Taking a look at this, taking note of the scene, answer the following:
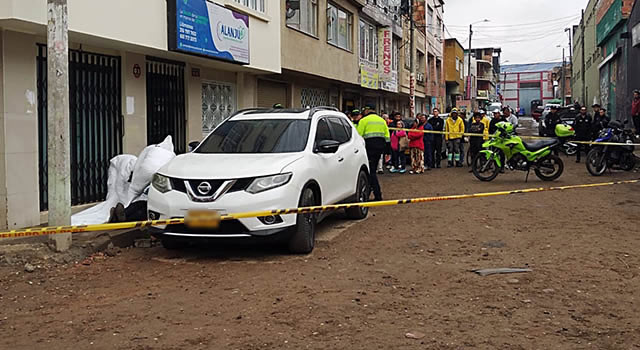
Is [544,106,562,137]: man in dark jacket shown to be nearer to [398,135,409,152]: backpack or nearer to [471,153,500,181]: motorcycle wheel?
[398,135,409,152]: backpack

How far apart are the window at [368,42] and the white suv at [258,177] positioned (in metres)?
16.4

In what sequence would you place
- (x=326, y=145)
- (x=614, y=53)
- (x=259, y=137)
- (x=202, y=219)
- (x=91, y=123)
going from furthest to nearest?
(x=614, y=53) → (x=91, y=123) → (x=259, y=137) → (x=326, y=145) → (x=202, y=219)

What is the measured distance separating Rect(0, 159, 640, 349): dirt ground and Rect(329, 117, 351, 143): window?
51.5 inches

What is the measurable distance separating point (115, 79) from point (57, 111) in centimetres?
394

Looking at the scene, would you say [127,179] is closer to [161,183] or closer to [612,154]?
[161,183]

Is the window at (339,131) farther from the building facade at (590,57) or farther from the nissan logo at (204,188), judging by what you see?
the building facade at (590,57)

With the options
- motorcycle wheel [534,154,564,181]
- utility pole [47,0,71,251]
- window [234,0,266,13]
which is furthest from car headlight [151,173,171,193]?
motorcycle wheel [534,154,564,181]

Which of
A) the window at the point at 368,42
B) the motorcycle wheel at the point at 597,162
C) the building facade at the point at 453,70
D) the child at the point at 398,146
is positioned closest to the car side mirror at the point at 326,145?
the motorcycle wheel at the point at 597,162

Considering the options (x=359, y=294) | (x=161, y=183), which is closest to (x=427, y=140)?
(x=161, y=183)

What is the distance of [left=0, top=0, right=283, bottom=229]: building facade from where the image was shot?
8.66 m

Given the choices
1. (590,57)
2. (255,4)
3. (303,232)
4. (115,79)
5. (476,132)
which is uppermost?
(590,57)

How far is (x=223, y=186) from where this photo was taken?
22.4 ft

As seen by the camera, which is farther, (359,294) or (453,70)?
(453,70)

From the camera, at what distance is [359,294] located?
5617 mm
